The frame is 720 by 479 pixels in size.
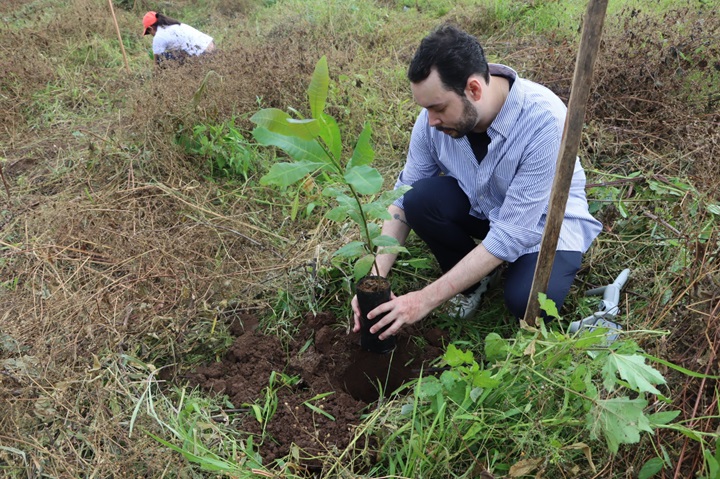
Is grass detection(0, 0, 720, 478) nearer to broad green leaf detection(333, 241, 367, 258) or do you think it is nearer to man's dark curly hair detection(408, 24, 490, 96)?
broad green leaf detection(333, 241, 367, 258)

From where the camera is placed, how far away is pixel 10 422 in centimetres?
171

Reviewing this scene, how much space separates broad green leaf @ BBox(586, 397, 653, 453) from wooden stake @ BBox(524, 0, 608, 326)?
393 millimetres

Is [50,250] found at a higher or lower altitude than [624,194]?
lower

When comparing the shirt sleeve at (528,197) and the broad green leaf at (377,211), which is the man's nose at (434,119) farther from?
the broad green leaf at (377,211)

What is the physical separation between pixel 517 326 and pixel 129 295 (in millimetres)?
1596

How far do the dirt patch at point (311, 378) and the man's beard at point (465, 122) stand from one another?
754 millimetres

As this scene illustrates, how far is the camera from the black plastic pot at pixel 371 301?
1744 mm

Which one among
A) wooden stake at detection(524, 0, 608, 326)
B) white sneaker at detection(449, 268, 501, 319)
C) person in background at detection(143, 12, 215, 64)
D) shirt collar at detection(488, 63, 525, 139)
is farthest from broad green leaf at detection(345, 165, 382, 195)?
person in background at detection(143, 12, 215, 64)

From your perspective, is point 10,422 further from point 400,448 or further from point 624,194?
point 624,194

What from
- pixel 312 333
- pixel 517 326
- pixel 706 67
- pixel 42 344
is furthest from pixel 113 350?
pixel 706 67

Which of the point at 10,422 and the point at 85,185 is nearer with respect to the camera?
the point at 10,422

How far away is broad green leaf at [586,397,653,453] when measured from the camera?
1.24 meters

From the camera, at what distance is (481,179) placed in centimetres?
207

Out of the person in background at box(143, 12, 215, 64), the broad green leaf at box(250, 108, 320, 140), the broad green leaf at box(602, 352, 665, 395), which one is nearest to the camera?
the broad green leaf at box(602, 352, 665, 395)
